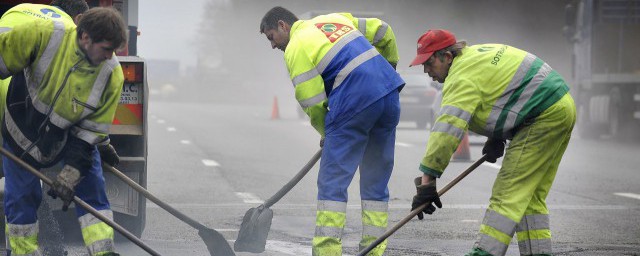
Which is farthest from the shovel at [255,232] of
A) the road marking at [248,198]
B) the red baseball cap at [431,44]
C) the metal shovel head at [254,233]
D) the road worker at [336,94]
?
the road marking at [248,198]

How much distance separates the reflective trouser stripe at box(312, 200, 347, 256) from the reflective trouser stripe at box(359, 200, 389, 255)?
1.55ft

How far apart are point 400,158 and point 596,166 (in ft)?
8.86

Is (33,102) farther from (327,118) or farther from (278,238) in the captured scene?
(278,238)

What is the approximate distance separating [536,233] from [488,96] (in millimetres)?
808

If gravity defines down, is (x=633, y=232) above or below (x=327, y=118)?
below

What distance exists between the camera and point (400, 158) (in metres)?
18.5

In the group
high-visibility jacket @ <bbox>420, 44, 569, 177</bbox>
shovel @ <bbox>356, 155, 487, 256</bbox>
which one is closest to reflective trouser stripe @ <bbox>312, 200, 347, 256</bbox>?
shovel @ <bbox>356, 155, 487, 256</bbox>

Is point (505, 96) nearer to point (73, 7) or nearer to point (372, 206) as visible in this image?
point (372, 206)

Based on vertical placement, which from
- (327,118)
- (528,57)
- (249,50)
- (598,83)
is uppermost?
(528,57)

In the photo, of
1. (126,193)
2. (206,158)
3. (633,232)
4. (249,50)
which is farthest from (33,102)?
(249,50)

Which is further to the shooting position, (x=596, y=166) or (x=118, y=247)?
(x=596, y=166)

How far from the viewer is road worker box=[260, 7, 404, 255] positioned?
23.4 feet

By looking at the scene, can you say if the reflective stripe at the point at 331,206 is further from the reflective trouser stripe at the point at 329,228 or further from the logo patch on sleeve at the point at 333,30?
the logo patch on sleeve at the point at 333,30

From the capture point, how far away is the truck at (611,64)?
78.4 feet
